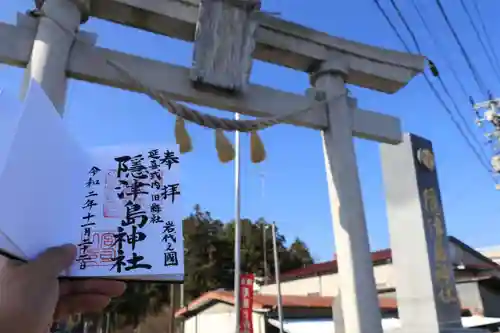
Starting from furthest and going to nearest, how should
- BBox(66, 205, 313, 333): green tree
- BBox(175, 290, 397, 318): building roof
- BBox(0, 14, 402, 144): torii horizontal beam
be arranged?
BBox(66, 205, 313, 333): green tree
BBox(175, 290, 397, 318): building roof
BBox(0, 14, 402, 144): torii horizontal beam

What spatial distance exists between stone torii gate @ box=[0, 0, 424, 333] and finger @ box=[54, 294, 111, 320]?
2.36 metres

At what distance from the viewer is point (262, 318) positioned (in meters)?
10.8

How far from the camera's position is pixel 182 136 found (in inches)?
132

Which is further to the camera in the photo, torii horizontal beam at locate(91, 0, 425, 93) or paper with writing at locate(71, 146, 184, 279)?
torii horizontal beam at locate(91, 0, 425, 93)

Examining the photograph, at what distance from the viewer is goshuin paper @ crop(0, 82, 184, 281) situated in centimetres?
77

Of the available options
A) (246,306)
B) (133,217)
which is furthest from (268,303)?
(133,217)

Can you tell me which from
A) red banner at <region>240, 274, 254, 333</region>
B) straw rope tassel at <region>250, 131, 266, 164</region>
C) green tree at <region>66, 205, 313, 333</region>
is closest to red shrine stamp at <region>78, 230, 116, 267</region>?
straw rope tassel at <region>250, 131, 266, 164</region>

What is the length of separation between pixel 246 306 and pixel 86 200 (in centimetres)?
932

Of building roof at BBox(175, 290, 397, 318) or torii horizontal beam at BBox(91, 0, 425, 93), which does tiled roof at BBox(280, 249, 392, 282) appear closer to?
building roof at BBox(175, 290, 397, 318)

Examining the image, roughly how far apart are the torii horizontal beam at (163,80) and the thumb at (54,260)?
2623 mm

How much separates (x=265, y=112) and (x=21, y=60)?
1.96m

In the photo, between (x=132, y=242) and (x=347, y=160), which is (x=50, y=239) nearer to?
(x=132, y=242)

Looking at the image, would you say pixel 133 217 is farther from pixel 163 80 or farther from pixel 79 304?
pixel 163 80

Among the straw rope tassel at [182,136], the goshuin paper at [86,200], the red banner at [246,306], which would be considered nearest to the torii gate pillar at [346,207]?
the straw rope tassel at [182,136]
